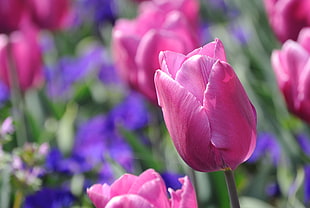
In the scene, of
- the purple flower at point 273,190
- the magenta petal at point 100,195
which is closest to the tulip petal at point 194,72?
the magenta petal at point 100,195

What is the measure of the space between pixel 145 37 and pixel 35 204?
0.98 feet

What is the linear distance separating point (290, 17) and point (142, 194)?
670mm

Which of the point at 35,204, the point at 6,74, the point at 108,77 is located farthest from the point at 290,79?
the point at 108,77

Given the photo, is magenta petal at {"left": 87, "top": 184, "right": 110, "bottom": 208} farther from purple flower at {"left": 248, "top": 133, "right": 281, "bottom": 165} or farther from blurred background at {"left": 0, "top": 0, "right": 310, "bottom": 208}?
purple flower at {"left": 248, "top": 133, "right": 281, "bottom": 165}

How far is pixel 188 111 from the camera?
63cm

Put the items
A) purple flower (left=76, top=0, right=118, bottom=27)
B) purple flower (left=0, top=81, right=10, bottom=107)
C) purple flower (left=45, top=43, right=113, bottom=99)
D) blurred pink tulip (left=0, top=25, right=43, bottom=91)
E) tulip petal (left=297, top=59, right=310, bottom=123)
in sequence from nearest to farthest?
tulip petal (left=297, top=59, right=310, bottom=123)
blurred pink tulip (left=0, top=25, right=43, bottom=91)
purple flower (left=0, top=81, right=10, bottom=107)
purple flower (left=45, top=43, right=113, bottom=99)
purple flower (left=76, top=0, right=118, bottom=27)

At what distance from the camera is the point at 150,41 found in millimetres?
1174

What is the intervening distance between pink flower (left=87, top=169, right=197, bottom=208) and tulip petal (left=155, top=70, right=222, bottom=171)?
0.05 m

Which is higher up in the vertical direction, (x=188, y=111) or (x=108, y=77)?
(x=188, y=111)

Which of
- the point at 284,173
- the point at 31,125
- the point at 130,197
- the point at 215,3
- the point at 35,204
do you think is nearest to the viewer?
the point at 130,197

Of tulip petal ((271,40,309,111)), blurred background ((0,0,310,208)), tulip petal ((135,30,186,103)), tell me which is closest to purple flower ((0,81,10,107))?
blurred background ((0,0,310,208))

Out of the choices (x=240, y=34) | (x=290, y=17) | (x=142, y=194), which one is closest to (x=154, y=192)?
(x=142, y=194)

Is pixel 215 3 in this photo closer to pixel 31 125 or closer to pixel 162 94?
pixel 31 125

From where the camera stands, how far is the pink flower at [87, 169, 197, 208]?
572 mm
